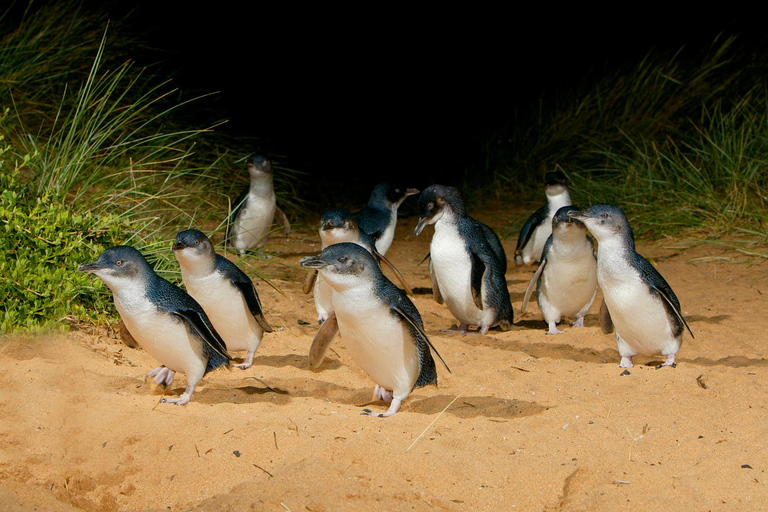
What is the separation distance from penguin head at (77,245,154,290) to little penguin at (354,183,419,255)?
286 cm

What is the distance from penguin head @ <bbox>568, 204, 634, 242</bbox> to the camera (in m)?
4.52

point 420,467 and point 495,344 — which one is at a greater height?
point 420,467

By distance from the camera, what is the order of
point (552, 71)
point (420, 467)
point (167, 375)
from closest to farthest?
point (420, 467) → point (167, 375) → point (552, 71)

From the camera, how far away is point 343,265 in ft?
12.2

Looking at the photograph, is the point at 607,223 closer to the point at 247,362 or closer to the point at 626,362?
the point at 626,362

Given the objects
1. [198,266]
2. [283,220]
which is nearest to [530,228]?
[283,220]

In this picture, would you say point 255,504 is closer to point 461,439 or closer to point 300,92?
point 461,439

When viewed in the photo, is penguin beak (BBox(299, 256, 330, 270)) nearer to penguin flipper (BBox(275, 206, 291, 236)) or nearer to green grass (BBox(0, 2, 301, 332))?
green grass (BBox(0, 2, 301, 332))

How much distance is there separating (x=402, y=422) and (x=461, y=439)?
0.99 feet

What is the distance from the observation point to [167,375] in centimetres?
416

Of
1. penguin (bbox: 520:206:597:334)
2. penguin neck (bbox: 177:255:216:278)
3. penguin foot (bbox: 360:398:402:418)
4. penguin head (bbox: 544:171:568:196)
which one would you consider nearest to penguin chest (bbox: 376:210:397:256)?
penguin head (bbox: 544:171:568:196)

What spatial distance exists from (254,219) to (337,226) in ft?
6.37

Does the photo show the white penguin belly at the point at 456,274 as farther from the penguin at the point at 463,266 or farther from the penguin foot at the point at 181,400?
the penguin foot at the point at 181,400

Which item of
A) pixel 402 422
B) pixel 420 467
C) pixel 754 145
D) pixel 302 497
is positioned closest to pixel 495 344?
pixel 402 422
